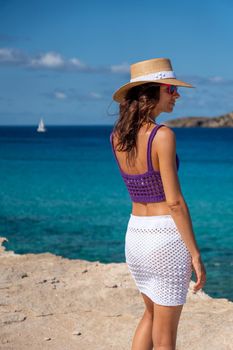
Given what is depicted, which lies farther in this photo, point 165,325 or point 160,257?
point 165,325

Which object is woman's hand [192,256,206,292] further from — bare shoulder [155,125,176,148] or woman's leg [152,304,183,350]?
bare shoulder [155,125,176,148]

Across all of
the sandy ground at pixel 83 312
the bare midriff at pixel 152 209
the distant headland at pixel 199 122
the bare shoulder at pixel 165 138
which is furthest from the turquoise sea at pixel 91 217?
the distant headland at pixel 199 122

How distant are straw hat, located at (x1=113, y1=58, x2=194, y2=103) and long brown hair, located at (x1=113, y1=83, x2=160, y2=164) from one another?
A: 4 centimetres

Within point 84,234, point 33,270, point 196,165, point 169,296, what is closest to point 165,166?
point 169,296

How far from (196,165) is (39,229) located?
29.9 m

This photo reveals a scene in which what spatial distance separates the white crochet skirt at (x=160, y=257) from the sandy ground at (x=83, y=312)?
6.20 feet

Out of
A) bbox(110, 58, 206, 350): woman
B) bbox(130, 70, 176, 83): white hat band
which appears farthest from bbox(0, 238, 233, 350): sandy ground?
bbox(130, 70, 176, 83): white hat band

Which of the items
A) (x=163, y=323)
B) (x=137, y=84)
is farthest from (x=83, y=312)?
(x=137, y=84)

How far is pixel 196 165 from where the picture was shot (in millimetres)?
43406

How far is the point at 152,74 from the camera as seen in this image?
3586mm

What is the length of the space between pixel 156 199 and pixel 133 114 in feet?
1.62

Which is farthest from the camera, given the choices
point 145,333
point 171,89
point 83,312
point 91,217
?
point 91,217

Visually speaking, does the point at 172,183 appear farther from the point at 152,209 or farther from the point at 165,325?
the point at 165,325

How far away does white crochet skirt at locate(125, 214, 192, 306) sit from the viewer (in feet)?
11.4
